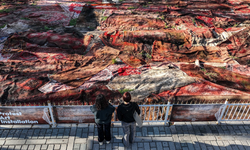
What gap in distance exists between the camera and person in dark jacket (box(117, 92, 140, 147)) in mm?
4016

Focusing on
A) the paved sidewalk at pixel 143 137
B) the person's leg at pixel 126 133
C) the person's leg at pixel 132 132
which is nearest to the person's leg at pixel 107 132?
the paved sidewalk at pixel 143 137

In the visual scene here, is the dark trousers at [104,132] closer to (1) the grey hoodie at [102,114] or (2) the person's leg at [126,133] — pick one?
(1) the grey hoodie at [102,114]

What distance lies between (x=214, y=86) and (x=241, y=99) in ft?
3.36

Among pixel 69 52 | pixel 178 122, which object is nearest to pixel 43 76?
pixel 69 52

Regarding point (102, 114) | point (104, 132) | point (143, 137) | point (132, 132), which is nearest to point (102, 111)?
→ point (102, 114)

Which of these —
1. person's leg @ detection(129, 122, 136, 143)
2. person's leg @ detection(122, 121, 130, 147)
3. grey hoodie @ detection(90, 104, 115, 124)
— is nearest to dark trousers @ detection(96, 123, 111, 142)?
grey hoodie @ detection(90, 104, 115, 124)

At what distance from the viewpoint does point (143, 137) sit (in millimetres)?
5070

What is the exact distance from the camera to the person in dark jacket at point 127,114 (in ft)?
13.2

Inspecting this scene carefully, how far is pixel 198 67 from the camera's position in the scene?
8.05m

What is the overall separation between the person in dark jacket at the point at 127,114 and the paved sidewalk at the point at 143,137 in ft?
1.95

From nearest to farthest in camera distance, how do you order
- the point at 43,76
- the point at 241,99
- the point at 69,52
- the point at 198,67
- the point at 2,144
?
1. the point at 2,144
2. the point at 241,99
3. the point at 43,76
4. the point at 198,67
5. the point at 69,52

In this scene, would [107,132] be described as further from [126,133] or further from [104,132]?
[126,133]

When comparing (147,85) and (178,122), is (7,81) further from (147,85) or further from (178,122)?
(178,122)

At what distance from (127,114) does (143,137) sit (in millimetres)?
1424
